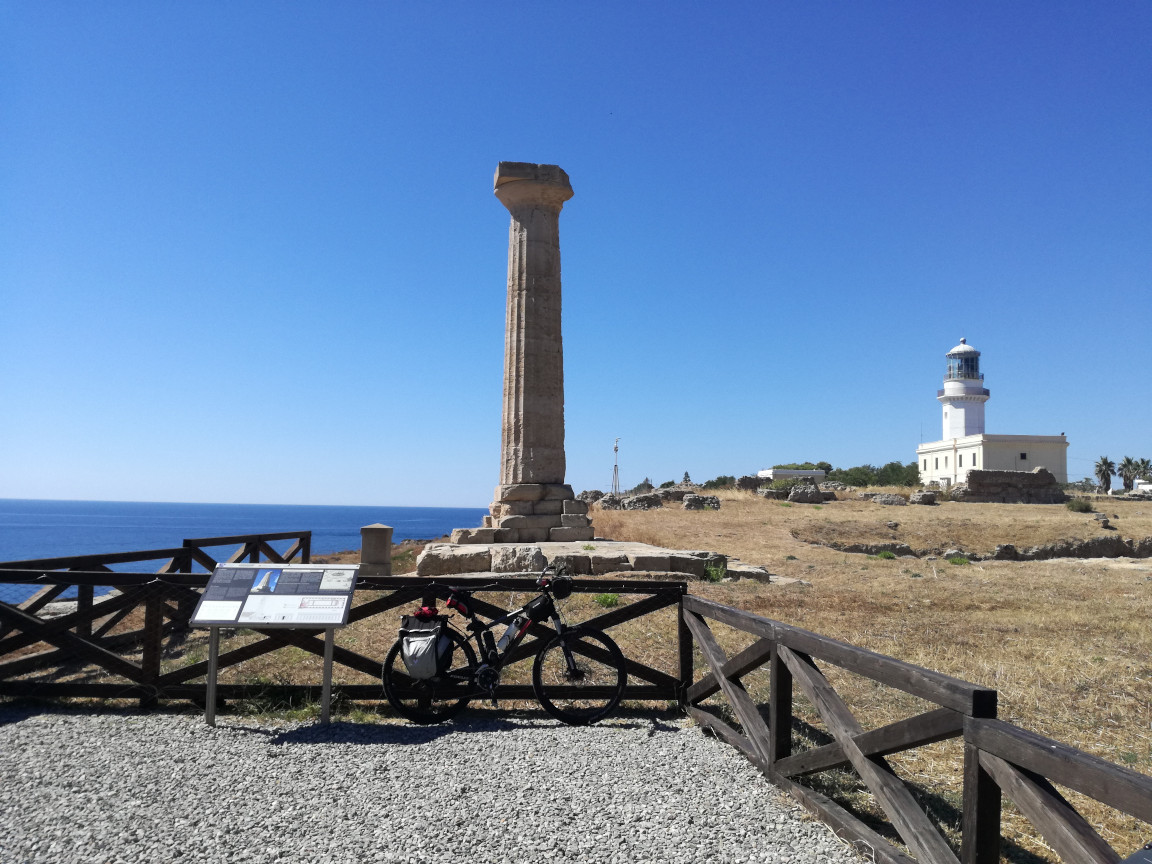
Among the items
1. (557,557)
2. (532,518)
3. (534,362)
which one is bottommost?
(557,557)

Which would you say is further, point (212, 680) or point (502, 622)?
point (502, 622)

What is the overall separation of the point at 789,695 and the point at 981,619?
7.62 metres

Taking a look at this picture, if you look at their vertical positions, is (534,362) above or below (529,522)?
above

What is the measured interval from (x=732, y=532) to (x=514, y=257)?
40.5 ft

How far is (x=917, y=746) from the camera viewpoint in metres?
3.90

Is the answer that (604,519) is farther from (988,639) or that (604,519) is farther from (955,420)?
(955,420)

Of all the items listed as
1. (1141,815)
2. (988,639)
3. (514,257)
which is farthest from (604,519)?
(1141,815)

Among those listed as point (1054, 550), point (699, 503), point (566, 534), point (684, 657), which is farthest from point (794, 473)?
point (684, 657)

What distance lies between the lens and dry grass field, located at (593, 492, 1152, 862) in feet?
19.7

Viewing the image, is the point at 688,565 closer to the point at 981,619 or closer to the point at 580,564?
the point at 580,564

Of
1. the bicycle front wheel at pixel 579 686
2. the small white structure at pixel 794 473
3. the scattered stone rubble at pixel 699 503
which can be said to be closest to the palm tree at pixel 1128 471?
the small white structure at pixel 794 473

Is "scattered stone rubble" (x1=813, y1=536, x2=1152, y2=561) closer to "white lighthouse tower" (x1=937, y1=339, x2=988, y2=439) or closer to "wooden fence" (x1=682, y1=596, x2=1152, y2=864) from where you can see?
"wooden fence" (x1=682, y1=596, x2=1152, y2=864)

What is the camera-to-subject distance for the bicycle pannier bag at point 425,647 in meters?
6.21

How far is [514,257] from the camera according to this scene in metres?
17.2
